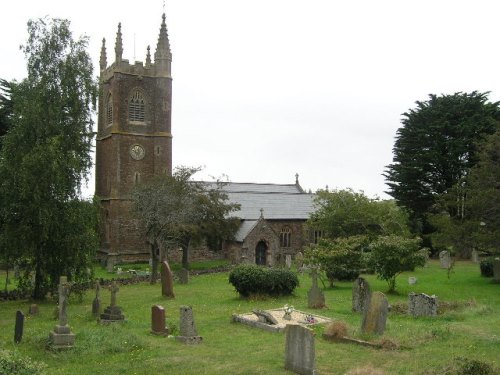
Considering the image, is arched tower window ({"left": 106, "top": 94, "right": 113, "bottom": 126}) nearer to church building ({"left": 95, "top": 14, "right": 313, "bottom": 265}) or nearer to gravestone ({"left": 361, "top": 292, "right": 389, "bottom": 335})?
church building ({"left": 95, "top": 14, "right": 313, "bottom": 265})

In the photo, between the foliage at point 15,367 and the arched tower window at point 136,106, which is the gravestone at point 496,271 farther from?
the arched tower window at point 136,106

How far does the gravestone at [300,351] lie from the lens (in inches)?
431

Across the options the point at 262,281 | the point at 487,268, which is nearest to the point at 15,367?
the point at 262,281

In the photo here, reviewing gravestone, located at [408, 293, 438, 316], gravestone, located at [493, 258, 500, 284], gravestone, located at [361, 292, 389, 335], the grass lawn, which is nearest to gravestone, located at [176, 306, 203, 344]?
the grass lawn

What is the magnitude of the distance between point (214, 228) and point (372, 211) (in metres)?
10.9

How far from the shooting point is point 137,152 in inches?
1895

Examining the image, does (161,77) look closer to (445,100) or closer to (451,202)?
Answer: (445,100)

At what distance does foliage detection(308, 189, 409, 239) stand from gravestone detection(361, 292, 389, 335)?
2337cm

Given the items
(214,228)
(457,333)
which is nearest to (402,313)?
(457,333)

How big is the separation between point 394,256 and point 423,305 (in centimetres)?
559

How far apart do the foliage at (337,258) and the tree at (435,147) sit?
1646 centimetres

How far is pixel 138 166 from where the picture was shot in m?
48.0

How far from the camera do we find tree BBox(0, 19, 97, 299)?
77.2 feet

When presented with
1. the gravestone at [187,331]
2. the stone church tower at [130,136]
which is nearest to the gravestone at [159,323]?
the gravestone at [187,331]
